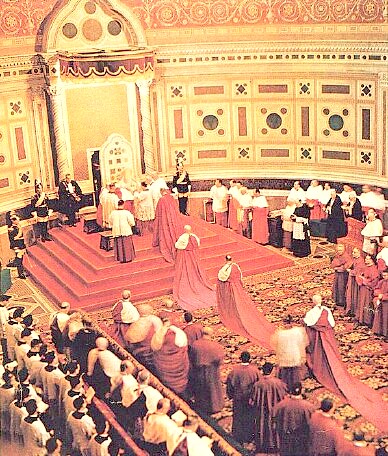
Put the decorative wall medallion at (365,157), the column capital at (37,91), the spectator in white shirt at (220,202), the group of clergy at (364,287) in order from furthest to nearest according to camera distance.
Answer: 1. the spectator in white shirt at (220,202)
2. the decorative wall medallion at (365,157)
3. the column capital at (37,91)
4. the group of clergy at (364,287)

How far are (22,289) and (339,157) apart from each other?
28.6ft

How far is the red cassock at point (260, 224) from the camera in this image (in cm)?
1886

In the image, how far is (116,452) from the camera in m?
9.55

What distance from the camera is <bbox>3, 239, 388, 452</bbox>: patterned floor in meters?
11.6

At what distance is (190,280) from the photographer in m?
15.6

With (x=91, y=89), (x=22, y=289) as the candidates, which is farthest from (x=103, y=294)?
(x=91, y=89)

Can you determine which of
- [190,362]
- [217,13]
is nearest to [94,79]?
[217,13]

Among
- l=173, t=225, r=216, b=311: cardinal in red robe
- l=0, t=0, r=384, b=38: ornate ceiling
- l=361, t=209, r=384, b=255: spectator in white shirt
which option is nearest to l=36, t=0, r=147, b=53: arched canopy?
l=0, t=0, r=384, b=38: ornate ceiling

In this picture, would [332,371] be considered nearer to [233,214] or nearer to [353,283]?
[353,283]

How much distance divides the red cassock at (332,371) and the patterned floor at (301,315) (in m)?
0.14

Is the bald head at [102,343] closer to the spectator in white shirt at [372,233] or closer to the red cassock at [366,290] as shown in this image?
the red cassock at [366,290]

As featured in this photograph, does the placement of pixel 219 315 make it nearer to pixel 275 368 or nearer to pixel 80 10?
pixel 275 368

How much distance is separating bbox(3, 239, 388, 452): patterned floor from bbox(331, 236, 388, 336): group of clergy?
0.22m

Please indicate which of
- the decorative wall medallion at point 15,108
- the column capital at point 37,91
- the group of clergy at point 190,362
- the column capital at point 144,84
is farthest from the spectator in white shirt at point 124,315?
the column capital at point 144,84
